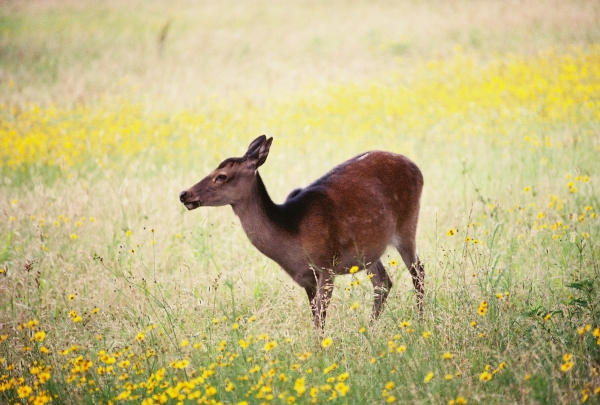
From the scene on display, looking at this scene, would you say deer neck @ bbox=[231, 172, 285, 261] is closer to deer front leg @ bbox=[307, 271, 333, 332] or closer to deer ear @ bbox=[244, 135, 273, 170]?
deer ear @ bbox=[244, 135, 273, 170]

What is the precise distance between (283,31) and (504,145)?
11742mm

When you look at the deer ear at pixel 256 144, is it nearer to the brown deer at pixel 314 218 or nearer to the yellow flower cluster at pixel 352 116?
the brown deer at pixel 314 218

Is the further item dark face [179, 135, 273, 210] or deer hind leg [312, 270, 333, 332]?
dark face [179, 135, 273, 210]

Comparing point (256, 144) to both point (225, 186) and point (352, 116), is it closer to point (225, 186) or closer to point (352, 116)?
point (225, 186)

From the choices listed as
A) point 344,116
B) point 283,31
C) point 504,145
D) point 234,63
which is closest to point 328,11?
point 283,31

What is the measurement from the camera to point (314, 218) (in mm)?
5023

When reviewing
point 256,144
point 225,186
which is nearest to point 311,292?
point 225,186

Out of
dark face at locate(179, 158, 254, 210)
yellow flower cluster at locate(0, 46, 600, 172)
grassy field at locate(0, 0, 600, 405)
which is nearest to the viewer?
grassy field at locate(0, 0, 600, 405)

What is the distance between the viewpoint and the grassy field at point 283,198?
13.2 feet

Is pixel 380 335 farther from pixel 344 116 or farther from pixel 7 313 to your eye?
pixel 344 116

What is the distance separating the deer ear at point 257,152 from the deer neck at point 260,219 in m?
0.10

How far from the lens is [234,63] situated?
662 inches

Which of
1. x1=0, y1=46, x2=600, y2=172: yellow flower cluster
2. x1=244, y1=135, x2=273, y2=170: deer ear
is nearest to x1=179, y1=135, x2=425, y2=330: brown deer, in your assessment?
x1=244, y1=135, x2=273, y2=170: deer ear

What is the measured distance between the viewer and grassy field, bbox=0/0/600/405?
403cm
